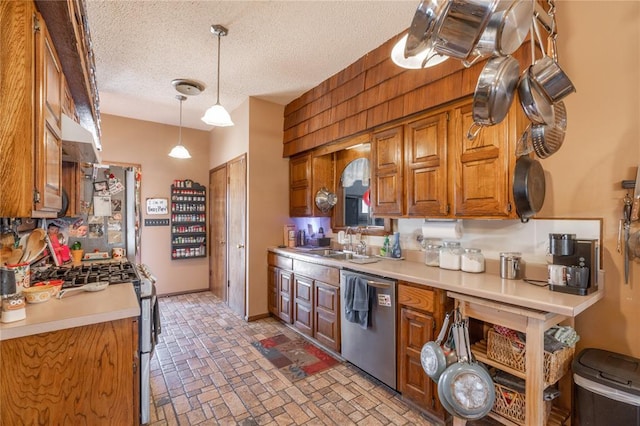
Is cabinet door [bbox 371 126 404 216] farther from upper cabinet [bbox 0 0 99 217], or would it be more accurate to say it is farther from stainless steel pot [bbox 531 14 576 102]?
upper cabinet [bbox 0 0 99 217]

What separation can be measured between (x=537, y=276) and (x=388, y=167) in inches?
55.2

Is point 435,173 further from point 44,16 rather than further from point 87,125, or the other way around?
point 87,125

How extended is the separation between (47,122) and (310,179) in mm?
2695

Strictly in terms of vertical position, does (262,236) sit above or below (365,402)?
above

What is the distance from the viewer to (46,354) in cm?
136

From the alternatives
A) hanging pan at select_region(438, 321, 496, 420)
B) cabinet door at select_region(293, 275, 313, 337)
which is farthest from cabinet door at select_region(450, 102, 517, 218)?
cabinet door at select_region(293, 275, 313, 337)

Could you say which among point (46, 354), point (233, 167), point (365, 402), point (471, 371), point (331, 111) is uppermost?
point (331, 111)

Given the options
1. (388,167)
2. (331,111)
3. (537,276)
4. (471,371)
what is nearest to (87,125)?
(331,111)

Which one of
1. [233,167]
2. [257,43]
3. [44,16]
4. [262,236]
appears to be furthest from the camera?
[233,167]

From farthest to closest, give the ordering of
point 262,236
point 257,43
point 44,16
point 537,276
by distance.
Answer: point 262,236, point 257,43, point 537,276, point 44,16

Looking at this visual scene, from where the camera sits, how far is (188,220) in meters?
5.23

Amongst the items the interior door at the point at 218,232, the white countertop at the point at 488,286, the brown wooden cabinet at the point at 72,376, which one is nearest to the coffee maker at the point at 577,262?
the white countertop at the point at 488,286

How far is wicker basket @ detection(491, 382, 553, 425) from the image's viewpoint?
1.70 m

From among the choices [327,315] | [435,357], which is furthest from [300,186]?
[435,357]
